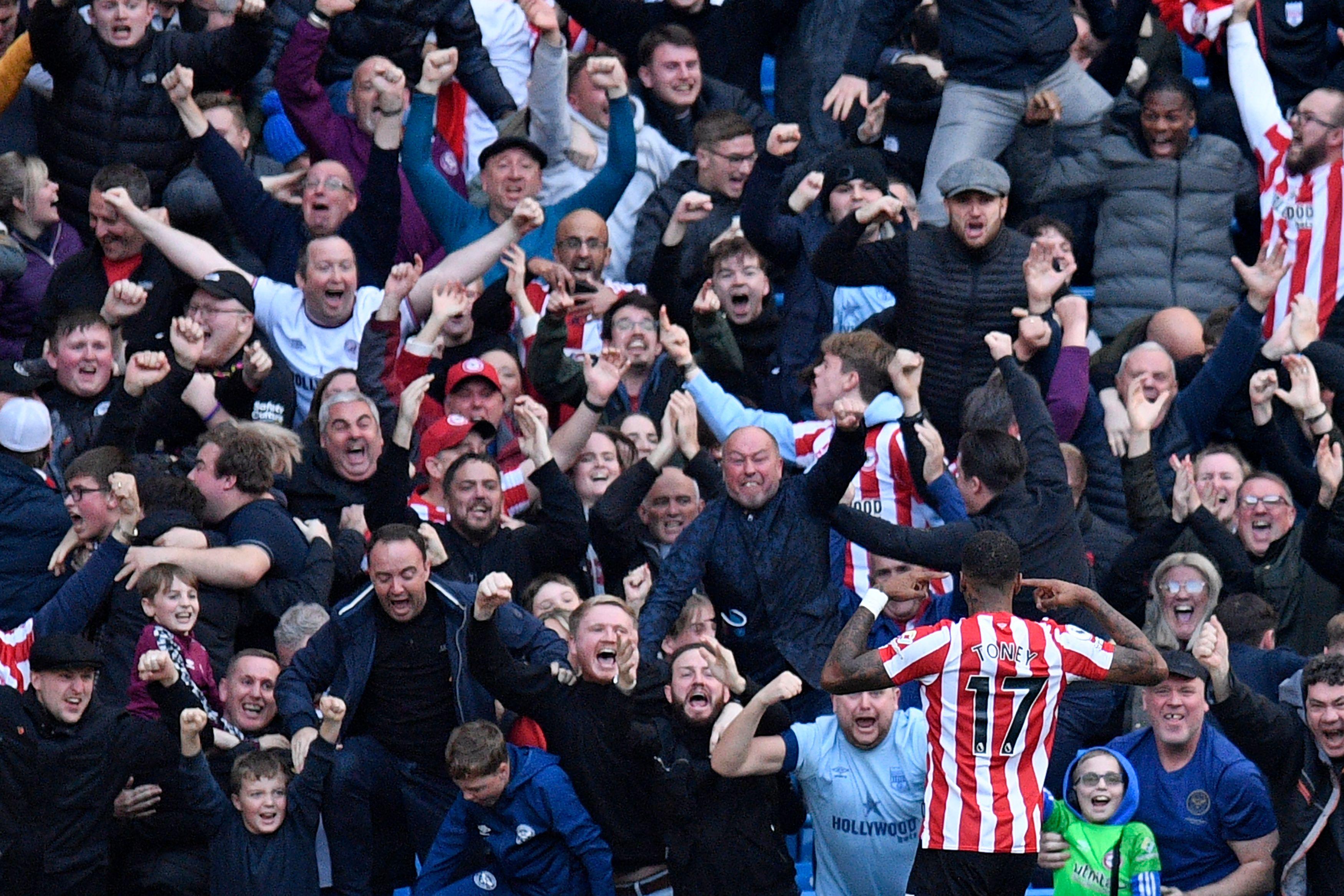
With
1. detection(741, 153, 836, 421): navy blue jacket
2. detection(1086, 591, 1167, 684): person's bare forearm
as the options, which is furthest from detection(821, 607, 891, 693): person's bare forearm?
detection(741, 153, 836, 421): navy blue jacket

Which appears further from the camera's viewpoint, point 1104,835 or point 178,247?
point 178,247

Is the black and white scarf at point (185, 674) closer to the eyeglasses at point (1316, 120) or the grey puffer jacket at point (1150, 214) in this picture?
the grey puffer jacket at point (1150, 214)

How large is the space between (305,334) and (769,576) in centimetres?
289

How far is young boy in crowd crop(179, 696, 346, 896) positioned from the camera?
9.52 m

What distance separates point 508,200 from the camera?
12.5 m

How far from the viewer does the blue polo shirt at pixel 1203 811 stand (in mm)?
9523

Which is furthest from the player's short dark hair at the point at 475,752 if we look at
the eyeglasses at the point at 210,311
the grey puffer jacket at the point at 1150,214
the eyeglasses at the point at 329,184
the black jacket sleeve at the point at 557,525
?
the grey puffer jacket at the point at 1150,214

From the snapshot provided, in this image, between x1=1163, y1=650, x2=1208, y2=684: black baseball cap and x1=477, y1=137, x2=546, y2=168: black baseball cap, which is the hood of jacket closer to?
x1=1163, y1=650, x2=1208, y2=684: black baseball cap

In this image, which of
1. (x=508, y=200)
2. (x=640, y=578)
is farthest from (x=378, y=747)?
(x=508, y=200)

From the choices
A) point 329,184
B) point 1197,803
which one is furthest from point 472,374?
point 1197,803

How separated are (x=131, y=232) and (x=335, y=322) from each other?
1056 millimetres

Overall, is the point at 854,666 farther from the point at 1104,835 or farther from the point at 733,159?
the point at 733,159

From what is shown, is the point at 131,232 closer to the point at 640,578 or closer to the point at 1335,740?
the point at 640,578

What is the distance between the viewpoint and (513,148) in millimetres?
12555
